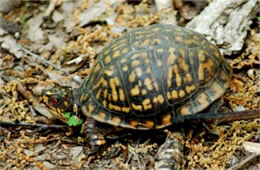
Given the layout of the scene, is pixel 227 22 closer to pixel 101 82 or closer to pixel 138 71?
pixel 138 71

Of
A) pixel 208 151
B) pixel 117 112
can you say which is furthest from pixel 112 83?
pixel 208 151

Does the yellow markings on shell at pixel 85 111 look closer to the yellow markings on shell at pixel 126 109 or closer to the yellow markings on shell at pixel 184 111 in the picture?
the yellow markings on shell at pixel 126 109

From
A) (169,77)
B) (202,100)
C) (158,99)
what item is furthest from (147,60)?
(202,100)

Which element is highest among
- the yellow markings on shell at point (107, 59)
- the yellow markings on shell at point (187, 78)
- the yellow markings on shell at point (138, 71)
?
the yellow markings on shell at point (107, 59)

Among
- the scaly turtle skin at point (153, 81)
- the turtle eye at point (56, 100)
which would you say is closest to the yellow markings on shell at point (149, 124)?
the scaly turtle skin at point (153, 81)

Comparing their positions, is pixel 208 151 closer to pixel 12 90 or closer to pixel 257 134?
pixel 257 134

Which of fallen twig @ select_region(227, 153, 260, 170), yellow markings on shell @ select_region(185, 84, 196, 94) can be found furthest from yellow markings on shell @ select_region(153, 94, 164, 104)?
fallen twig @ select_region(227, 153, 260, 170)
